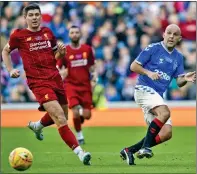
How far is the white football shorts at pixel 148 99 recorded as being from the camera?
36.5ft

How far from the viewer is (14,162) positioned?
33.9 feet

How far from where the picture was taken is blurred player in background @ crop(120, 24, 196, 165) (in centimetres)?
1105

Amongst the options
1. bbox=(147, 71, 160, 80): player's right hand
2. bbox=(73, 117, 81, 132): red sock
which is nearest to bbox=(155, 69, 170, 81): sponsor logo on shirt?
bbox=(147, 71, 160, 80): player's right hand

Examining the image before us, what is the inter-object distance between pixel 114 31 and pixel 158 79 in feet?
40.9

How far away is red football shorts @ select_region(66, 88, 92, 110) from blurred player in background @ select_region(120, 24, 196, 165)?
4345 mm

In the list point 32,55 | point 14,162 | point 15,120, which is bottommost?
point 15,120

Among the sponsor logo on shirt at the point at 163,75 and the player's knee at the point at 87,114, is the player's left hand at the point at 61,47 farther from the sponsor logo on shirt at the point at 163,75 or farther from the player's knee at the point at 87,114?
the player's knee at the point at 87,114

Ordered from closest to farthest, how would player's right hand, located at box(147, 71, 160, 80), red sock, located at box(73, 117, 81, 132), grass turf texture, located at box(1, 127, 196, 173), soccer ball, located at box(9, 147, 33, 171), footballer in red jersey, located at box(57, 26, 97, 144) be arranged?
soccer ball, located at box(9, 147, 33, 171)
player's right hand, located at box(147, 71, 160, 80)
grass turf texture, located at box(1, 127, 196, 173)
red sock, located at box(73, 117, 81, 132)
footballer in red jersey, located at box(57, 26, 97, 144)

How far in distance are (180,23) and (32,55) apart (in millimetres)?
12529

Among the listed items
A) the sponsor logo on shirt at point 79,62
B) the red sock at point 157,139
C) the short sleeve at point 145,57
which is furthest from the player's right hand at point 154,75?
the sponsor logo on shirt at point 79,62

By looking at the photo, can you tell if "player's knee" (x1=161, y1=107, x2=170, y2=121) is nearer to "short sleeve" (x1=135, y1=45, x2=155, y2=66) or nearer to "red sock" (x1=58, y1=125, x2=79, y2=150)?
"short sleeve" (x1=135, y1=45, x2=155, y2=66)

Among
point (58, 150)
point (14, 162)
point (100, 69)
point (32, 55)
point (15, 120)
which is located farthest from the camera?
point (100, 69)

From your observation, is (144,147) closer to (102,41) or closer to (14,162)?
(14,162)

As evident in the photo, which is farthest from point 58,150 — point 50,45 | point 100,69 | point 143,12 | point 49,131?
point 143,12
